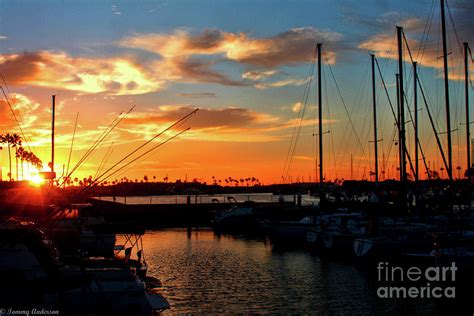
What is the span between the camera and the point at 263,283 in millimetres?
33406

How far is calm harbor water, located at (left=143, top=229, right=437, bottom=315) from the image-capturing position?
27297 mm

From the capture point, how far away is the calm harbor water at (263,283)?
27.3 meters

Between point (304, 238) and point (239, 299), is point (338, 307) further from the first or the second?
point (304, 238)

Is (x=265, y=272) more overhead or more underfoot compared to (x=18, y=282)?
more underfoot

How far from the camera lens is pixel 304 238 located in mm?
52469

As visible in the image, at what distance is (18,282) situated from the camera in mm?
20000

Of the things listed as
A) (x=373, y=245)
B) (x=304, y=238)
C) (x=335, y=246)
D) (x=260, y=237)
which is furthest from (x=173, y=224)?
(x=373, y=245)

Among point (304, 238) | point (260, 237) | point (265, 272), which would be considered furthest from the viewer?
point (260, 237)

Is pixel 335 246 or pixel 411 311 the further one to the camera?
pixel 335 246

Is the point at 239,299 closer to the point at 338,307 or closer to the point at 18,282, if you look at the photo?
the point at 338,307

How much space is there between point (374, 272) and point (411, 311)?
9.33 metres

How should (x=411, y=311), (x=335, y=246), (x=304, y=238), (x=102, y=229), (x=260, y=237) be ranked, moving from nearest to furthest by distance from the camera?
(x=411, y=311) < (x=102, y=229) < (x=335, y=246) < (x=304, y=238) < (x=260, y=237)

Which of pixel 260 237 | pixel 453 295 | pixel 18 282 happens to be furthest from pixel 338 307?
pixel 260 237

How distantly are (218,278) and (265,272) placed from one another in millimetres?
3843
